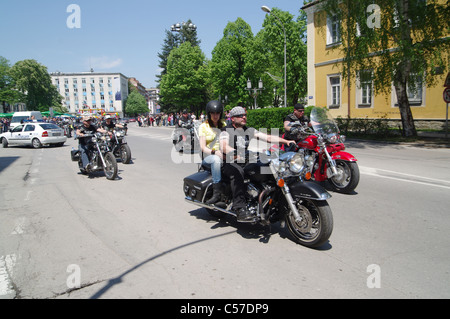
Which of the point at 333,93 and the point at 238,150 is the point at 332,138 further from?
the point at 333,93

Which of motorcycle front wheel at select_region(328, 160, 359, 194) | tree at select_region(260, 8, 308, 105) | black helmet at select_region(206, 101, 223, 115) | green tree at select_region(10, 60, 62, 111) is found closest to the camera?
black helmet at select_region(206, 101, 223, 115)

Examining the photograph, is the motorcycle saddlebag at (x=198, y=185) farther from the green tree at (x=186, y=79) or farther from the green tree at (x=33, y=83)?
the green tree at (x=33, y=83)

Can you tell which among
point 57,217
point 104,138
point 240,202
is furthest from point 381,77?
point 57,217

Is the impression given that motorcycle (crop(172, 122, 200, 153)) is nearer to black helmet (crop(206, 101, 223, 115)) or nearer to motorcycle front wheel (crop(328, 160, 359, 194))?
motorcycle front wheel (crop(328, 160, 359, 194))

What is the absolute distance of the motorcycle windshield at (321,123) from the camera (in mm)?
6965

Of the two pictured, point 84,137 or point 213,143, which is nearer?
point 213,143

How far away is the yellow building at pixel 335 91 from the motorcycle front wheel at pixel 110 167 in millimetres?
17999

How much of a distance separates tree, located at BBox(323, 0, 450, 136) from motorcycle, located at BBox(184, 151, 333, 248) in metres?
13.1

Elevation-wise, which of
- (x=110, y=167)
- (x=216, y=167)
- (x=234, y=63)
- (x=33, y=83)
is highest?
(x=33, y=83)

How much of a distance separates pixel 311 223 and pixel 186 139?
427 inches

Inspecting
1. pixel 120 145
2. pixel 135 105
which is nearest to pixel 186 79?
pixel 120 145

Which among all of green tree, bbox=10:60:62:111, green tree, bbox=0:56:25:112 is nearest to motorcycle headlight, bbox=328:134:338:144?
green tree, bbox=0:56:25:112

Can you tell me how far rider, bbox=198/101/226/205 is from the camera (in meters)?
4.91

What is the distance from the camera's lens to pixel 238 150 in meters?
4.61
